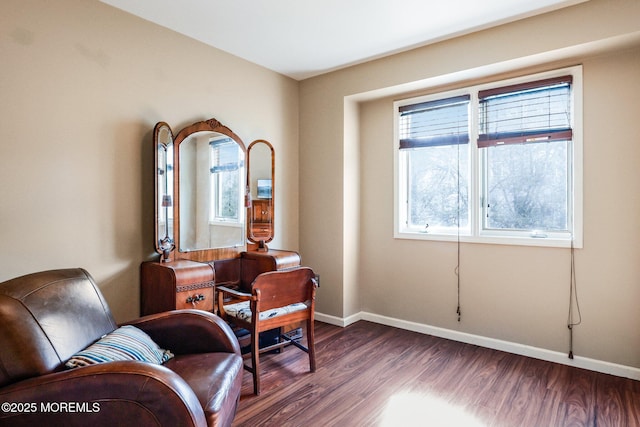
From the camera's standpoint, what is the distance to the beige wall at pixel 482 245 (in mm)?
2623

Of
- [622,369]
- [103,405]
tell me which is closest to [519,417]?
[622,369]

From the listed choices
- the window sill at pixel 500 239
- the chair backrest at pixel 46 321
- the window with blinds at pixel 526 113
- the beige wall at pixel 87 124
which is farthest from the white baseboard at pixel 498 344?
the chair backrest at pixel 46 321

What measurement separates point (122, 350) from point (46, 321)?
0.31 m

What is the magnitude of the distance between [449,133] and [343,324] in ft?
6.96

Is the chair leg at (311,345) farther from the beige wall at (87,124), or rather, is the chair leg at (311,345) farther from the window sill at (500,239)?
the window sill at (500,239)

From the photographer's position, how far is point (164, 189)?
2773mm

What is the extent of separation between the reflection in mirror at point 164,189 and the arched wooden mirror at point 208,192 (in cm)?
2

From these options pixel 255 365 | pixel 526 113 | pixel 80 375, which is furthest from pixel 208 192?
pixel 526 113

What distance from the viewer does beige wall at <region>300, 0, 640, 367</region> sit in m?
2.62

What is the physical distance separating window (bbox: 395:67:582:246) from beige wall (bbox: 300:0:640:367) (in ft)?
0.35

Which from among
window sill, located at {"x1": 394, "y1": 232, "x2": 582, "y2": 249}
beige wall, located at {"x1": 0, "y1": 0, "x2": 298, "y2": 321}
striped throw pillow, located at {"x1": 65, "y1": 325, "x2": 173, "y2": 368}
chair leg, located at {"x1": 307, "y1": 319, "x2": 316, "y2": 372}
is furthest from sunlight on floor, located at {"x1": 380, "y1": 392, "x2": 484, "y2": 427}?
beige wall, located at {"x1": 0, "y1": 0, "x2": 298, "y2": 321}

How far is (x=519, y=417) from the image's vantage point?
84.7 inches

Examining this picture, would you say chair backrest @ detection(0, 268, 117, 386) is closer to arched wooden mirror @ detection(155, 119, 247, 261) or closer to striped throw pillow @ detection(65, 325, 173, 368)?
striped throw pillow @ detection(65, 325, 173, 368)

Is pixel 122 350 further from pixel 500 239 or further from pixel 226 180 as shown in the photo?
pixel 500 239
